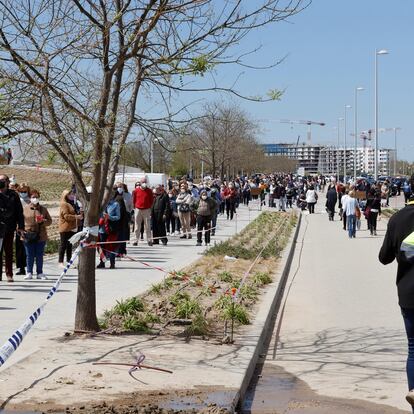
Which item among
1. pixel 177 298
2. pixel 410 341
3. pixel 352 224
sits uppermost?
pixel 352 224

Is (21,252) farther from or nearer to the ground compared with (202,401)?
farther from the ground

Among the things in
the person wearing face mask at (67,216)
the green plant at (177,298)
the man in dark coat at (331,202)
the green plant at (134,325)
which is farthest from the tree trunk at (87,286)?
the man in dark coat at (331,202)

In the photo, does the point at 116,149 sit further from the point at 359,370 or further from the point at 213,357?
the point at 359,370

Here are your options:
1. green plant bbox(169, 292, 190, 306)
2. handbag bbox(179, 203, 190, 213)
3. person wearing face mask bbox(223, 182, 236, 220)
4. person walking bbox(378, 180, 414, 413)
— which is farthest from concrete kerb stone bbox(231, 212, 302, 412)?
person wearing face mask bbox(223, 182, 236, 220)

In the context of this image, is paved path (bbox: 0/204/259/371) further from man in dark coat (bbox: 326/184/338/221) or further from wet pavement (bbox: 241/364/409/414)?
man in dark coat (bbox: 326/184/338/221)

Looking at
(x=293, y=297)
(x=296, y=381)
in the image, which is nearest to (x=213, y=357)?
(x=296, y=381)

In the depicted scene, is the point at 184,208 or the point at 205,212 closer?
the point at 205,212

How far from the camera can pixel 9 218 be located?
14555 mm

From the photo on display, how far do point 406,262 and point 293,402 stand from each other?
1733 millimetres

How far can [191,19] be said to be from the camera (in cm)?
905

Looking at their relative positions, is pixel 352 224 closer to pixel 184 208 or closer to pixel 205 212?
pixel 184 208

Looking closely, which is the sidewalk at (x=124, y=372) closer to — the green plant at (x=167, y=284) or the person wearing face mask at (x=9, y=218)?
the green plant at (x=167, y=284)

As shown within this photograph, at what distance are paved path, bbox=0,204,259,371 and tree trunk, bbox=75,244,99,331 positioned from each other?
1.18ft

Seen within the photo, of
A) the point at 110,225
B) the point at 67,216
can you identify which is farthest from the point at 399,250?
the point at 110,225
